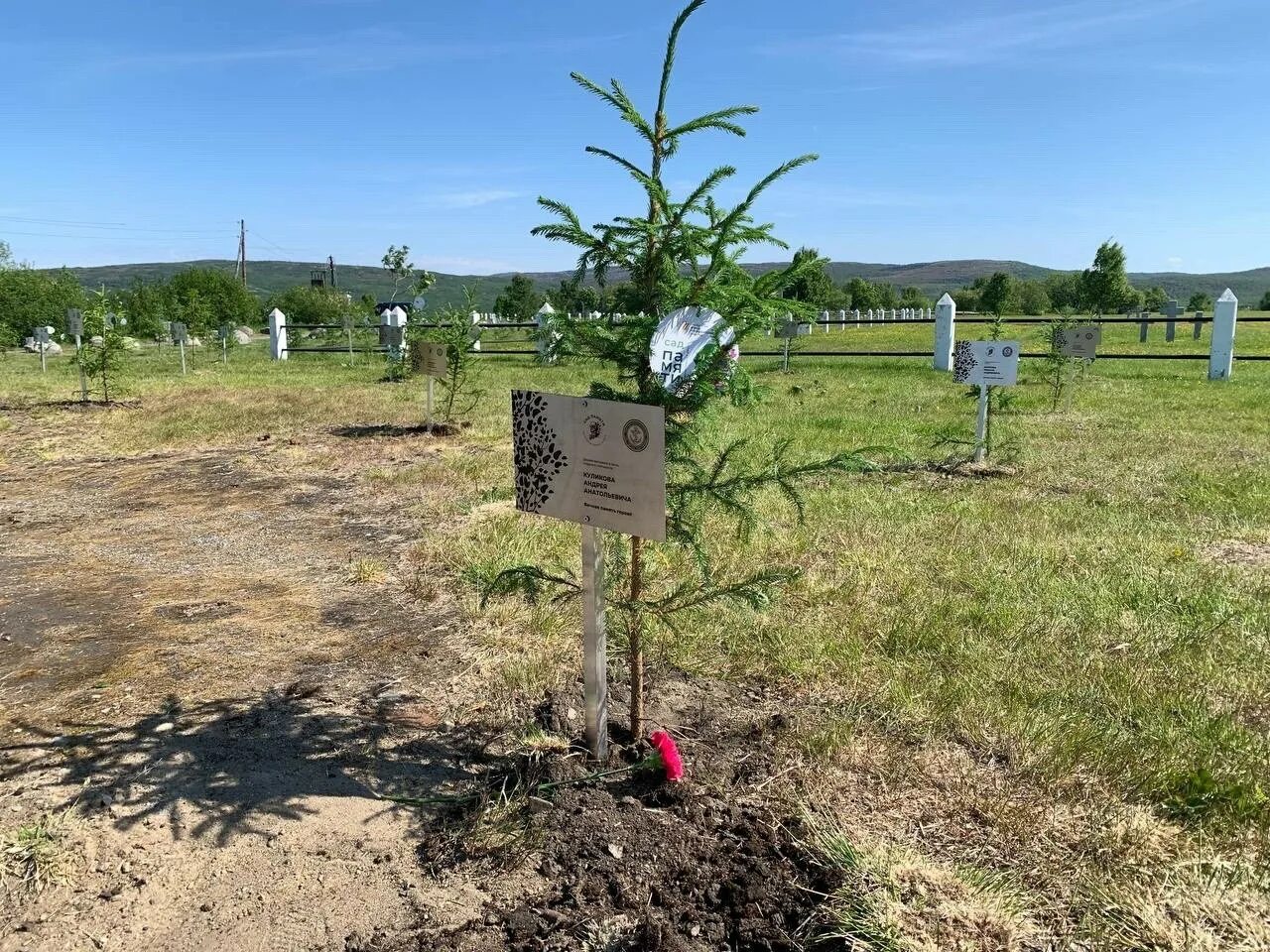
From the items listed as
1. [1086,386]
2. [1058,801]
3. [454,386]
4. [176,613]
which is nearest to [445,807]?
[1058,801]

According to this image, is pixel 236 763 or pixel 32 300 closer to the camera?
pixel 236 763

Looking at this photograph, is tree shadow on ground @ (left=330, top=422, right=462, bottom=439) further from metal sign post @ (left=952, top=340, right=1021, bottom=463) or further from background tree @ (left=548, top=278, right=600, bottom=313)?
background tree @ (left=548, top=278, right=600, bottom=313)

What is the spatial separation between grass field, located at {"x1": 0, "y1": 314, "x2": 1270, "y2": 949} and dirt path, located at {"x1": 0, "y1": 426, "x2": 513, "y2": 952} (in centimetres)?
58

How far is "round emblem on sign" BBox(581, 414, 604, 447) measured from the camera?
104 inches

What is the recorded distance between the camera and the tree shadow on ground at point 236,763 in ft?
9.50

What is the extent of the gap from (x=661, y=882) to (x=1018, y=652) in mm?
2350

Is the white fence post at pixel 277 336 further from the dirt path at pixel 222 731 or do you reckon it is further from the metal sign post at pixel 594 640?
the metal sign post at pixel 594 640

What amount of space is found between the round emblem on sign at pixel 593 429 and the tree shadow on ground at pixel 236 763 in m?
1.35

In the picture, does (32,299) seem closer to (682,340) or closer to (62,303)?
(62,303)

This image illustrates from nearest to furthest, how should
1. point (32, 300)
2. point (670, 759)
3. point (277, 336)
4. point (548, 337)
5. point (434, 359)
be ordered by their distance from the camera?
1. point (670, 759)
2. point (548, 337)
3. point (434, 359)
4. point (277, 336)
5. point (32, 300)

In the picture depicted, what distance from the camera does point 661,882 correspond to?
2529 millimetres

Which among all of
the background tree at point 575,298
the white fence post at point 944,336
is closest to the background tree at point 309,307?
the white fence post at point 944,336

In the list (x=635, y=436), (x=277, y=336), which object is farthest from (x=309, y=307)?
(x=635, y=436)

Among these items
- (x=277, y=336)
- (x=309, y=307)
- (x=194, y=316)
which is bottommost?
(x=277, y=336)
